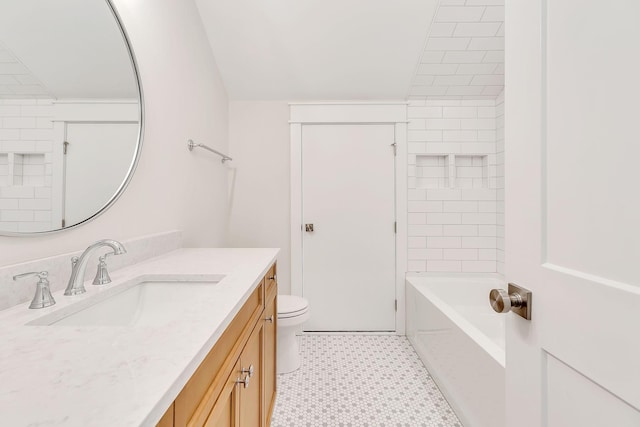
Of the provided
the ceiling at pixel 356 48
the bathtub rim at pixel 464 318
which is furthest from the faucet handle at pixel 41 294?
the ceiling at pixel 356 48

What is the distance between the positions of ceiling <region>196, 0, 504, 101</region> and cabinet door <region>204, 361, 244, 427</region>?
2131 millimetres

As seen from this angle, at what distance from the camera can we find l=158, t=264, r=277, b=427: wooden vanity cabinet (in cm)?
56

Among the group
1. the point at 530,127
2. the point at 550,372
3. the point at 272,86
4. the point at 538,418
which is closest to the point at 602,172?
the point at 530,127

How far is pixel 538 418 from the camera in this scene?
0.58 m

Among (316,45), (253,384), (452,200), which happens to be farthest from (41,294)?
(452,200)

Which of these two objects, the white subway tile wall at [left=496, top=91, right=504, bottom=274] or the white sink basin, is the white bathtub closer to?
the white subway tile wall at [left=496, top=91, right=504, bottom=274]

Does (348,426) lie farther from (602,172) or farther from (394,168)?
(394,168)

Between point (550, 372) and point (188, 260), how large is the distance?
129cm

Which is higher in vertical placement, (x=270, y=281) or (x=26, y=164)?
(x=26, y=164)

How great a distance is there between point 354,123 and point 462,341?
1798 mm

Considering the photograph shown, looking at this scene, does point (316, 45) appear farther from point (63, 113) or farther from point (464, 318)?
point (464, 318)

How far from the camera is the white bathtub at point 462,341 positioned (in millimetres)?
1275

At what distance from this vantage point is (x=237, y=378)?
2.74 feet

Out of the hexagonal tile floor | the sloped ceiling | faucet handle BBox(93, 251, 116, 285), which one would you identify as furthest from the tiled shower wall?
faucet handle BBox(93, 251, 116, 285)
